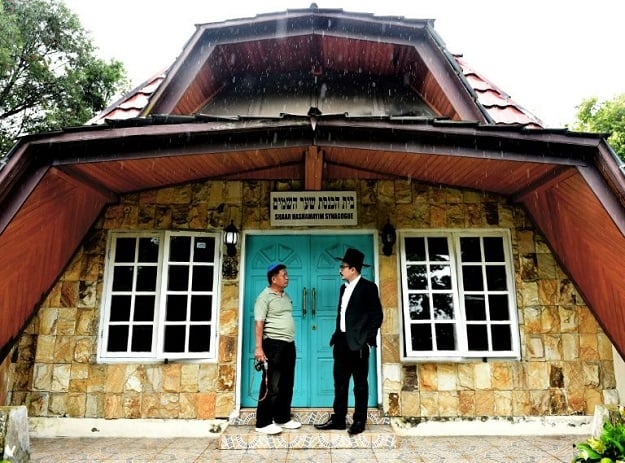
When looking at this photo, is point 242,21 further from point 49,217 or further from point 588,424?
point 588,424

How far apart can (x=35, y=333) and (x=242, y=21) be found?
4817 millimetres

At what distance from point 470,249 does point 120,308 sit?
4.46 meters

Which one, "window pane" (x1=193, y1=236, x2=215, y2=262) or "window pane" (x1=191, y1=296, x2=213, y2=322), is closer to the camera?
"window pane" (x1=191, y1=296, x2=213, y2=322)

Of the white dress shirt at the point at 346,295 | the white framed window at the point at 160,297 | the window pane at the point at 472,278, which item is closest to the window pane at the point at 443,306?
the window pane at the point at 472,278

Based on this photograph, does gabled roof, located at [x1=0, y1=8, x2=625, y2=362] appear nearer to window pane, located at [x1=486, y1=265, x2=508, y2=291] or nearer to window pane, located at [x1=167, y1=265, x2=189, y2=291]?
window pane, located at [x1=486, y1=265, x2=508, y2=291]

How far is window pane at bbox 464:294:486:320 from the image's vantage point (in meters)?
5.05

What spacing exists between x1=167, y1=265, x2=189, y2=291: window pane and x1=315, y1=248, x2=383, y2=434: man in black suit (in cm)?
204

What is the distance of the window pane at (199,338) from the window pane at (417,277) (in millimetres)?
2570

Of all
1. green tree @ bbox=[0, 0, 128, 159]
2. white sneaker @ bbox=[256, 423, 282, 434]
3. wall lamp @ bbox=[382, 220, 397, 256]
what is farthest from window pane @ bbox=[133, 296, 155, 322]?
green tree @ bbox=[0, 0, 128, 159]

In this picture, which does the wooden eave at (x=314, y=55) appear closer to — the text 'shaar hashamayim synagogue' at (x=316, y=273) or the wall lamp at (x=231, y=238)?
the text 'shaar hashamayim synagogue' at (x=316, y=273)

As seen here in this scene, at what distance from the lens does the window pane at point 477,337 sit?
4.97m

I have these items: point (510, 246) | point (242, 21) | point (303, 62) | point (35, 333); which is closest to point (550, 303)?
point (510, 246)

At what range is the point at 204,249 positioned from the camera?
523 cm

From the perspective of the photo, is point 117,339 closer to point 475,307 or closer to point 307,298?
point 307,298
